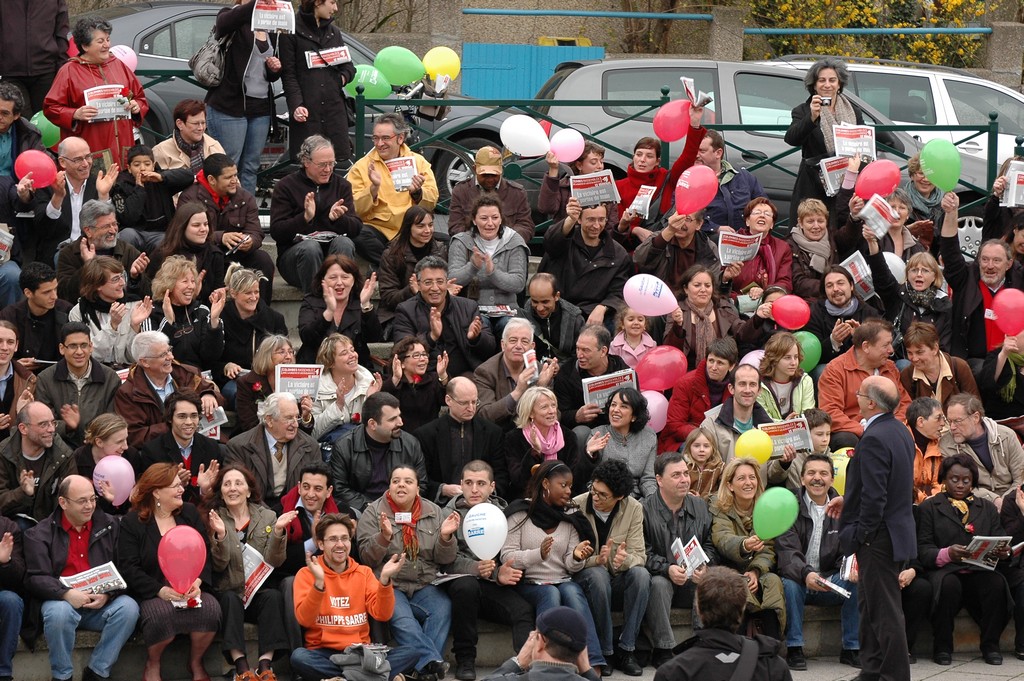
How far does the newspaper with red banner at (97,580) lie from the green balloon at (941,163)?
7.15 metres

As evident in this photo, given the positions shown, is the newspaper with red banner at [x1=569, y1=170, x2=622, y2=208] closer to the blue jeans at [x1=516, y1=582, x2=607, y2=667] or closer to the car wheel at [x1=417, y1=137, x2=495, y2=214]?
the car wheel at [x1=417, y1=137, x2=495, y2=214]

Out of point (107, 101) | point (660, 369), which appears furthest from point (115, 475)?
point (107, 101)

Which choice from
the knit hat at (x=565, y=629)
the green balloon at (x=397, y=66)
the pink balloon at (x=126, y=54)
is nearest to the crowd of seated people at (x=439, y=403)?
the pink balloon at (x=126, y=54)

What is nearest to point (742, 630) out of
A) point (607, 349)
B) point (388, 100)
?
point (607, 349)

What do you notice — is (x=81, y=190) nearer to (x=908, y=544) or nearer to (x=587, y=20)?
(x=908, y=544)

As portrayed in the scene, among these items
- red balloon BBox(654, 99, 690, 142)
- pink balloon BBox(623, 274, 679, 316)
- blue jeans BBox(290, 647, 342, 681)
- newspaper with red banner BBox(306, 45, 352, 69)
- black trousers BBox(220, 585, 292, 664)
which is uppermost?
newspaper with red banner BBox(306, 45, 352, 69)

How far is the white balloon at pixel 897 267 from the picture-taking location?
12922 mm

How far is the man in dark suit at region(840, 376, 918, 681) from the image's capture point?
31.4 ft

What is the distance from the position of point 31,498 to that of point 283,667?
1.81 metres

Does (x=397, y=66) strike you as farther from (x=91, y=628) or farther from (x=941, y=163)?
(x=91, y=628)

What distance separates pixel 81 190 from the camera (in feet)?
Answer: 41.6

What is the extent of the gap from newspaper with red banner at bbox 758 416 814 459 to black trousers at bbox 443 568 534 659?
2.02m

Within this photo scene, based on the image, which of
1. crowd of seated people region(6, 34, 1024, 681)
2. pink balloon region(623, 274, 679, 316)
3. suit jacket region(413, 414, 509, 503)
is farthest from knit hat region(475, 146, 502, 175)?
suit jacket region(413, 414, 509, 503)

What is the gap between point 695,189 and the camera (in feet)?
41.6
